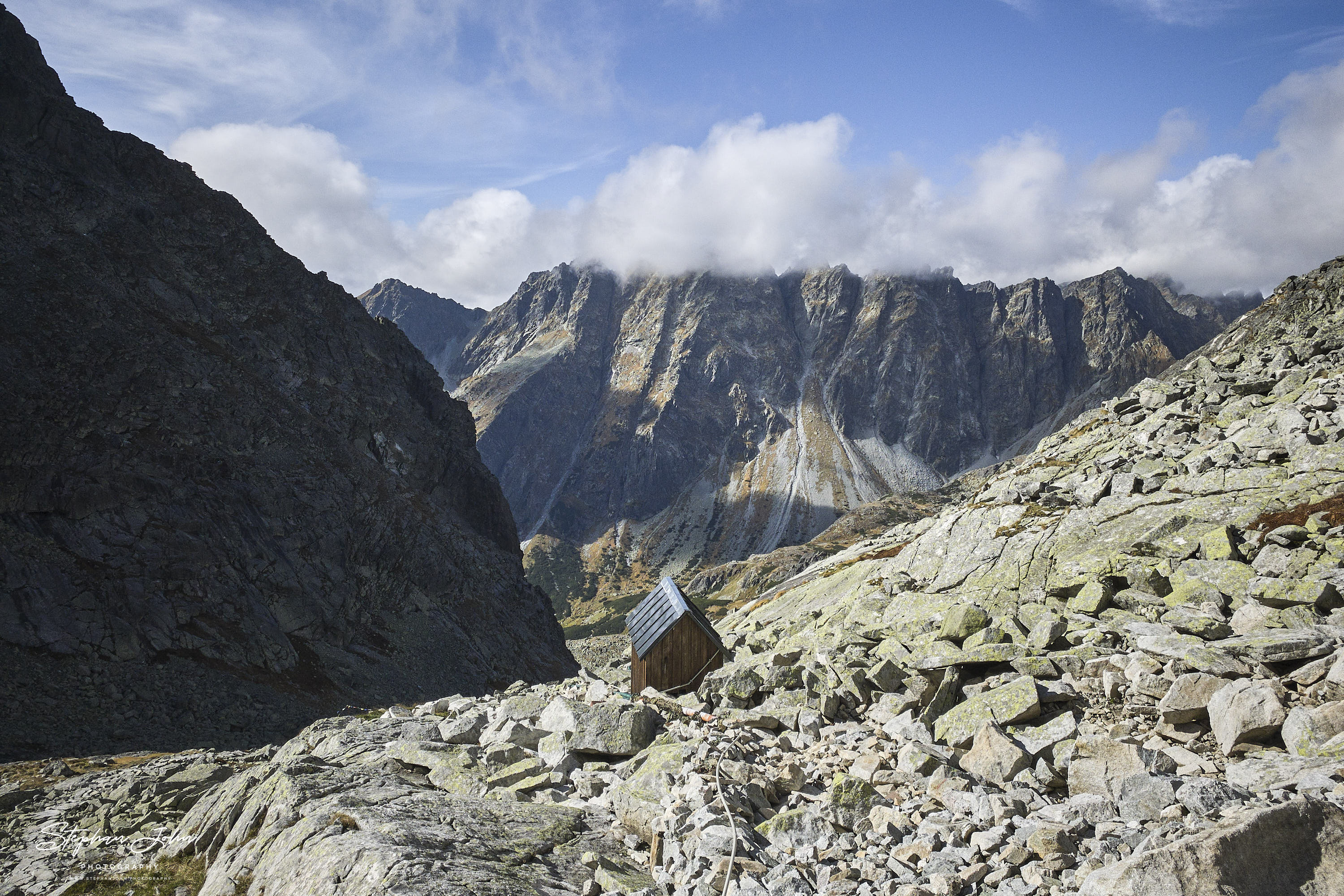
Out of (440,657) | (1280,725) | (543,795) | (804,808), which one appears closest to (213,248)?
(440,657)

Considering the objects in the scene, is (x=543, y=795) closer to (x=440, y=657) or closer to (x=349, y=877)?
(x=349, y=877)

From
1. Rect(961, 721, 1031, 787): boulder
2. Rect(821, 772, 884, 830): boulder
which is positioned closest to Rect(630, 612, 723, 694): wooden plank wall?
Rect(961, 721, 1031, 787): boulder

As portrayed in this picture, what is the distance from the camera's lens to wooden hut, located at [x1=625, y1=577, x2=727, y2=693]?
22.8 meters

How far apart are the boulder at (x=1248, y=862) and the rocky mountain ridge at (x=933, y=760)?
28mm

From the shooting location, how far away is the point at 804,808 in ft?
35.4

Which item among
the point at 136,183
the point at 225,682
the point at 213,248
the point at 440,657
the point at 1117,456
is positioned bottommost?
the point at 440,657

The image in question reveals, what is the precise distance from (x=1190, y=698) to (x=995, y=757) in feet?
10.7

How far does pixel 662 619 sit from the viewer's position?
23.8 m

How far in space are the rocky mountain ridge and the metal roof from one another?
6.81 feet

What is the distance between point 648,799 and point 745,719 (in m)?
4.16

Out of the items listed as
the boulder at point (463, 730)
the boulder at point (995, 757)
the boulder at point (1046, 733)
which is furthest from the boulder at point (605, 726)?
the boulder at point (1046, 733)

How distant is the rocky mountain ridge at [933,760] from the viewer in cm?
865

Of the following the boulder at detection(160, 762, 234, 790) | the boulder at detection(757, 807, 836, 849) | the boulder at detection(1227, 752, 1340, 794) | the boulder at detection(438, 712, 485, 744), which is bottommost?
the boulder at detection(160, 762, 234, 790)

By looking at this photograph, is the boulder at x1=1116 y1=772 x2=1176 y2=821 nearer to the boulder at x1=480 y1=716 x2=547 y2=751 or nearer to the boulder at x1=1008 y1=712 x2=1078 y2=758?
the boulder at x1=1008 y1=712 x2=1078 y2=758
